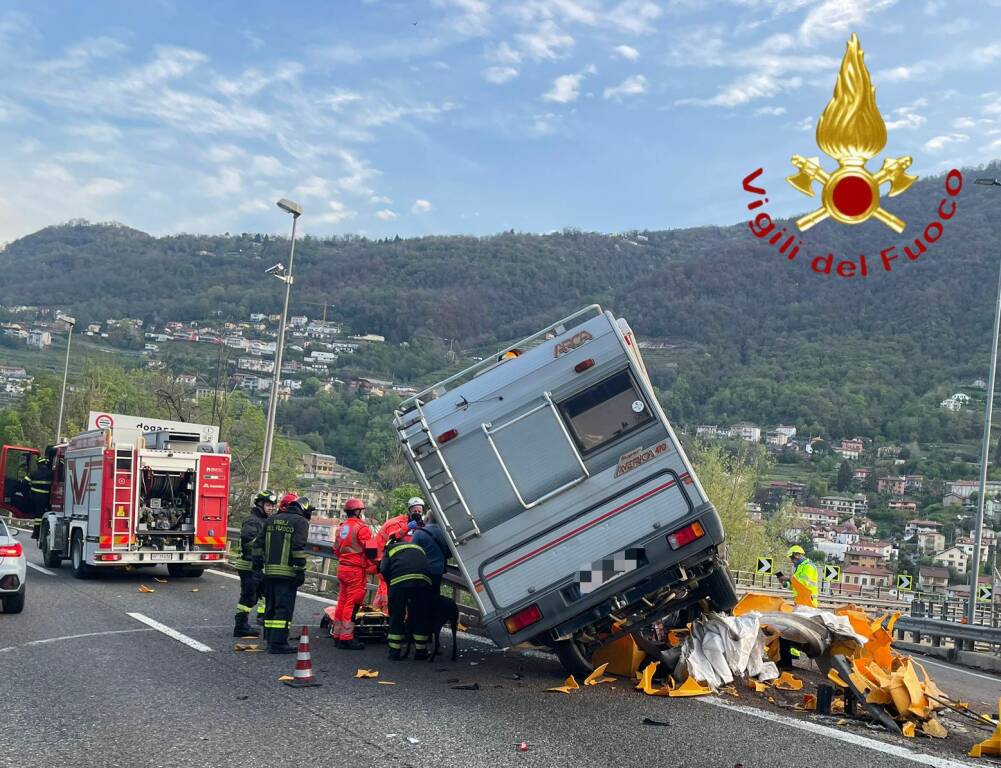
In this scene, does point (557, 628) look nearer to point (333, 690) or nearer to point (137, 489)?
point (333, 690)

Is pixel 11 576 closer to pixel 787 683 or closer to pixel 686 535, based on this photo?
pixel 686 535

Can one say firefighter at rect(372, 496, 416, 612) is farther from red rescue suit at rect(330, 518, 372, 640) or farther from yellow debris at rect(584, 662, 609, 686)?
yellow debris at rect(584, 662, 609, 686)

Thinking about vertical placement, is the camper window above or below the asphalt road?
above

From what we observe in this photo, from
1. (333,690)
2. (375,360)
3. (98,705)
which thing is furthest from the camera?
(375,360)

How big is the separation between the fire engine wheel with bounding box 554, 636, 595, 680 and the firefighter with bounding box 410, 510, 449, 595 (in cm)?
154

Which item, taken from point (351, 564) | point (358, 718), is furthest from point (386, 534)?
point (358, 718)

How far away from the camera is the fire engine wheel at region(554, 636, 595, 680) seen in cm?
860

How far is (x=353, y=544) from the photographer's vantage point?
10594 millimetres

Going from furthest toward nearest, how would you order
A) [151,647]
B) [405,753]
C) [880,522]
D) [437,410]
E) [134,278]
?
[134,278] < [880,522] < [151,647] < [437,410] < [405,753]

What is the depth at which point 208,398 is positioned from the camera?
49750mm

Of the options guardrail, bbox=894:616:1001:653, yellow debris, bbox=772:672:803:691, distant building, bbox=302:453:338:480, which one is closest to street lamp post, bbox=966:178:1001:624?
guardrail, bbox=894:616:1001:653

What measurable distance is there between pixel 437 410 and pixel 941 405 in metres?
96.9

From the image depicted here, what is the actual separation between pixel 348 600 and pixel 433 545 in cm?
134

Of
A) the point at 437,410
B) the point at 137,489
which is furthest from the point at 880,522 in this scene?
the point at 437,410
